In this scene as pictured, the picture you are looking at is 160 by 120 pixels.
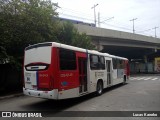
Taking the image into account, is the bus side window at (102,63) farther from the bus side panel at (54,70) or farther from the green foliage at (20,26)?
the bus side panel at (54,70)

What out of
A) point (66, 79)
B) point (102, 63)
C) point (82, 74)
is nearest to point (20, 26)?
point (102, 63)

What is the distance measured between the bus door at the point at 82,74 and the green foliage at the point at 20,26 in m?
5.52

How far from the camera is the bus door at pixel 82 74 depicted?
11.3 m

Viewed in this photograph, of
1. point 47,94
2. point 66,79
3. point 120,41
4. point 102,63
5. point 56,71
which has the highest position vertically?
point 120,41

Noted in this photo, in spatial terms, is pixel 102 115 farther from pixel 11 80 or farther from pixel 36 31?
pixel 11 80

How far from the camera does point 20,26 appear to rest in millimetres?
15492

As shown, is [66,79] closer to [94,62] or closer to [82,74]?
[82,74]

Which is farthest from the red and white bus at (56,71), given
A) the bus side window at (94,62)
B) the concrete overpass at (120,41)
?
the concrete overpass at (120,41)

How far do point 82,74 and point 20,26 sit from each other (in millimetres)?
6798

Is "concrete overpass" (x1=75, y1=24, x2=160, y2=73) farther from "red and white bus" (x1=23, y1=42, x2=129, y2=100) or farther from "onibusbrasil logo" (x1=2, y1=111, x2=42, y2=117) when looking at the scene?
"onibusbrasil logo" (x1=2, y1=111, x2=42, y2=117)

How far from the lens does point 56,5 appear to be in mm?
18719

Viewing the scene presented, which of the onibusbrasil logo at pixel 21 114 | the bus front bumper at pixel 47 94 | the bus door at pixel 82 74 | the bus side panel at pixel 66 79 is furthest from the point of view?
the bus door at pixel 82 74

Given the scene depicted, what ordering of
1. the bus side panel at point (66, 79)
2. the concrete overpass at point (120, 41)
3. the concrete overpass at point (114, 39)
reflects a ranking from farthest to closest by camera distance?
the concrete overpass at point (120, 41) < the concrete overpass at point (114, 39) < the bus side panel at point (66, 79)

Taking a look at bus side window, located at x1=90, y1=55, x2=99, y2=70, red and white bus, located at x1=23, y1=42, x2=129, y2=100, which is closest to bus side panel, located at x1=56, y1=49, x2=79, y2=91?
red and white bus, located at x1=23, y1=42, x2=129, y2=100
